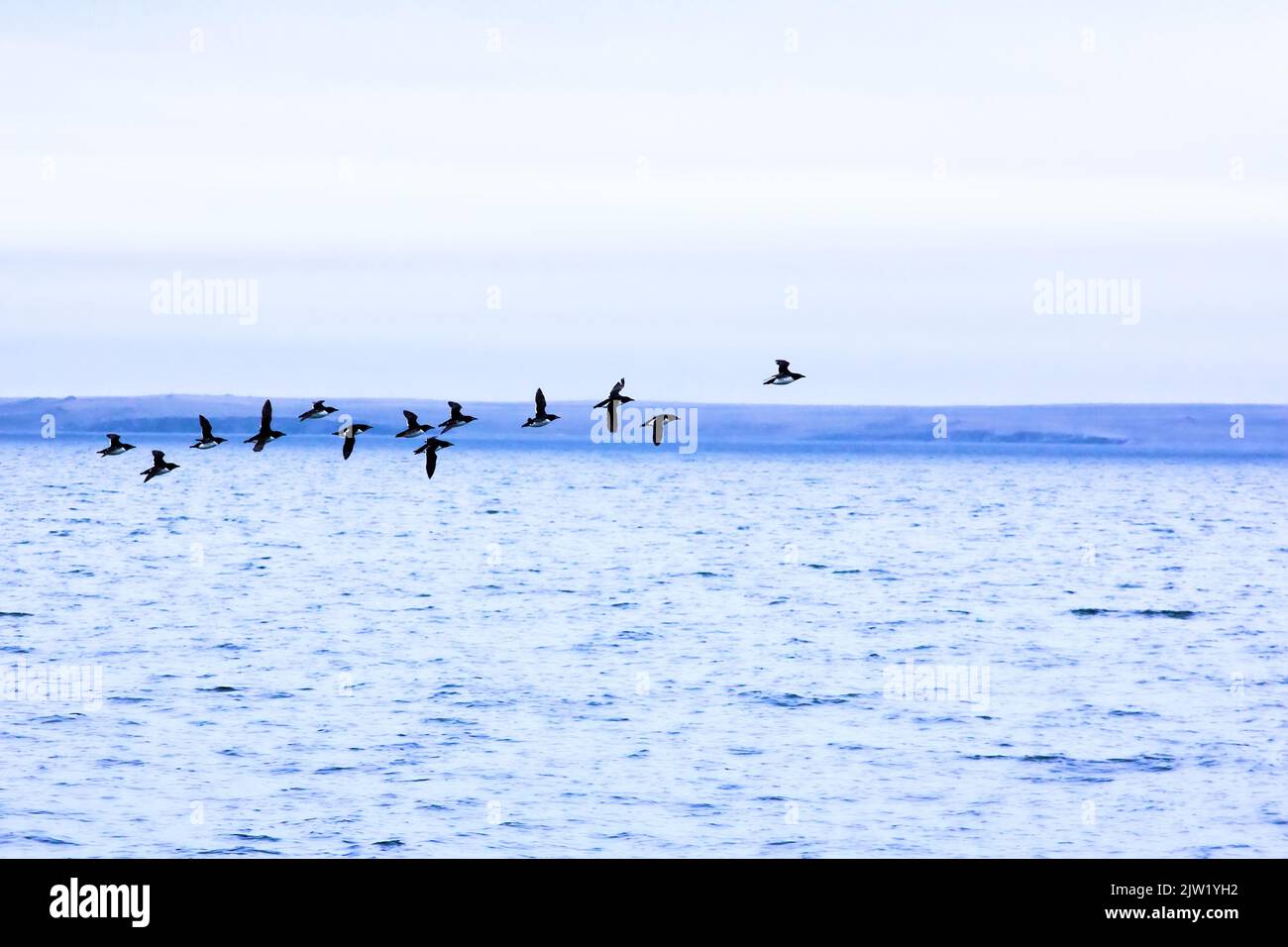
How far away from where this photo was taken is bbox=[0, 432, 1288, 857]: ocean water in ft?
90.4

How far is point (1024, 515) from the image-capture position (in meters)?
145

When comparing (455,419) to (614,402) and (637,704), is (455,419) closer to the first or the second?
(614,402)

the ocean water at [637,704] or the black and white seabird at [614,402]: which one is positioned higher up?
the black and white seabird at [614,402]

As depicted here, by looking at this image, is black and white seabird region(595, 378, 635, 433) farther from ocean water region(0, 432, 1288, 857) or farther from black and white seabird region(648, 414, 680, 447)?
ocean water region(0, 432, 1288, 857)

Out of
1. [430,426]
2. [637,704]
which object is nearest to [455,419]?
[430,426]

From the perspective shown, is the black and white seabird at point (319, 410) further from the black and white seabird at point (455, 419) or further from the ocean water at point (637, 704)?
the ocean water at point (637, 704)

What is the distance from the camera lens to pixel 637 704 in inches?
1559

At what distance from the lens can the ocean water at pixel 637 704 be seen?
2756cm

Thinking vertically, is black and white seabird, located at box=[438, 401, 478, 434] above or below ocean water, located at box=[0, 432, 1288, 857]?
above

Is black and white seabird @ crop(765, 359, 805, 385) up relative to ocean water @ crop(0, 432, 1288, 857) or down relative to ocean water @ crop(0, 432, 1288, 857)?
up

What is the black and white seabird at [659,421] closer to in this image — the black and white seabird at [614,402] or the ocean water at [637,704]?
the black and white seabird at [614,402]

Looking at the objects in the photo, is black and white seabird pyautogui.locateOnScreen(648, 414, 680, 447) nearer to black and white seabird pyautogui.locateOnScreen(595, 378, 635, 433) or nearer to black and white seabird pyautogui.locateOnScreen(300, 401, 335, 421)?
black and white seabird pyautogui.locateOnScreen(595, 378, 635, 433)
